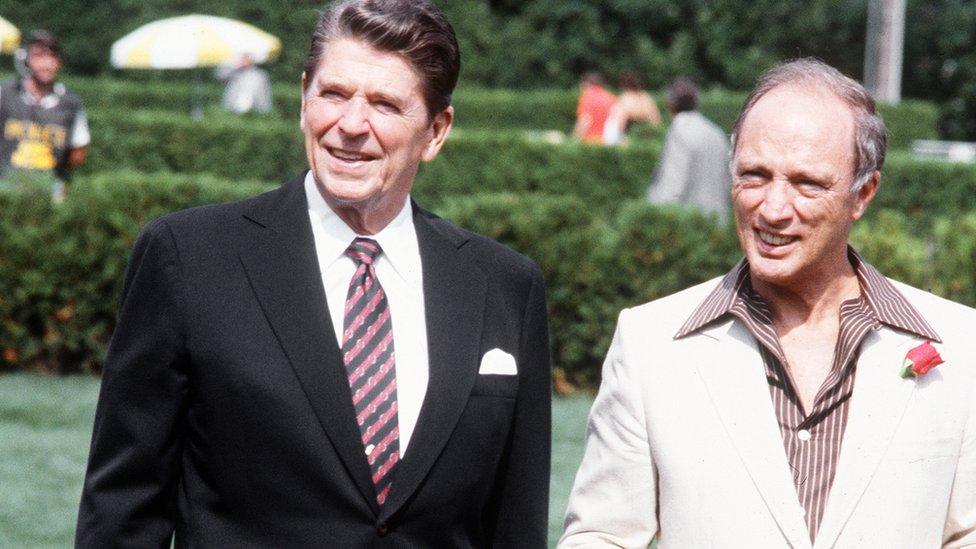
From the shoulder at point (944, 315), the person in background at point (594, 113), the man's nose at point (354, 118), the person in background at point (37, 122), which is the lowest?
the person in background at point (594, 113)

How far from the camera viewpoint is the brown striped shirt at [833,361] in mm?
3117

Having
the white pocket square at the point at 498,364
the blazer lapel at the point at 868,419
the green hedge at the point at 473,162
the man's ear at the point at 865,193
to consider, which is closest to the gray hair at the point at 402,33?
the white pocket square at the point at 498,364

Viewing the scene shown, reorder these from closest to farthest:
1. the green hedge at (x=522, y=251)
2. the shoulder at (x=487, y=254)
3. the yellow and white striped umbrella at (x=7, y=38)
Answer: the shoulder at (x=487, y=254) < the green hedge at (x=522, y=251) < the yellow and white striped umbrella at (x=7, y=38)

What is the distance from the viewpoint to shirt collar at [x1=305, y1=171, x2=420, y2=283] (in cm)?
326

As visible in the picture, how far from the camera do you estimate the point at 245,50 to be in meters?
24.7

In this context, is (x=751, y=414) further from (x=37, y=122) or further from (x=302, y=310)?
(x=37, y=122)

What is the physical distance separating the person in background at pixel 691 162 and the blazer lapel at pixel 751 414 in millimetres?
10110

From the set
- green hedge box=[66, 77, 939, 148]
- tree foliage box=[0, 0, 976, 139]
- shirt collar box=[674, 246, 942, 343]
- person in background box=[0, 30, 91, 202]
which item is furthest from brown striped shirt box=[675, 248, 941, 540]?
tree foliage box=[0, 0, 976, 139]

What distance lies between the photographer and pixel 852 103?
322 centimetres

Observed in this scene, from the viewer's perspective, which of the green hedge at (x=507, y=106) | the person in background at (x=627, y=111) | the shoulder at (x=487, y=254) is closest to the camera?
the shoulder at (x=487, y=254)

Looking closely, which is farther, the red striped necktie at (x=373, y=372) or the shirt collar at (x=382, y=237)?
the shirt collar at (x=382, y=237)

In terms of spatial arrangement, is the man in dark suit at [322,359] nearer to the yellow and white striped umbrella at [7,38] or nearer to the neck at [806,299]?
the neck at [806,299]

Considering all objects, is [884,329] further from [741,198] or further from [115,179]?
[115,179]

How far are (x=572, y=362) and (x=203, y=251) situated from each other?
24.4ft
